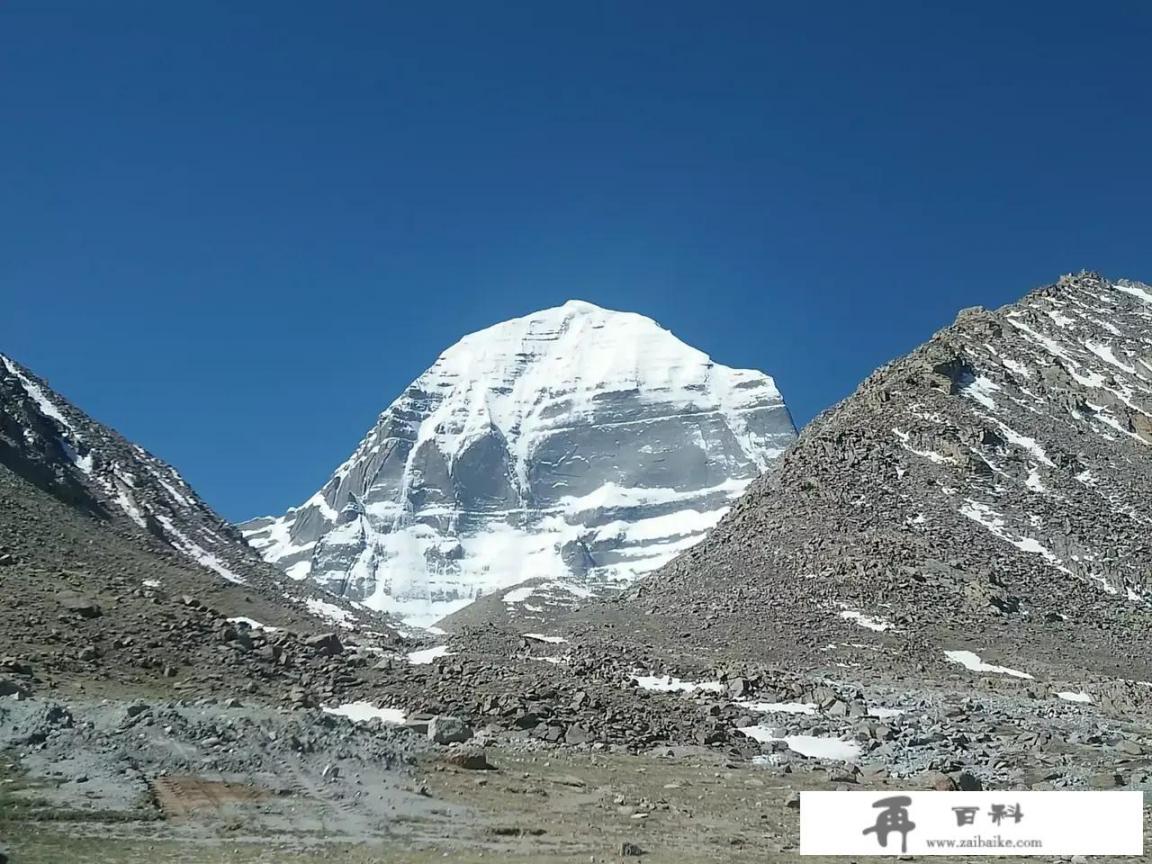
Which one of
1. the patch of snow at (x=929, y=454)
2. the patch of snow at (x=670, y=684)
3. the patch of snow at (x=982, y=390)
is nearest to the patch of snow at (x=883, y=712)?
the patch of snow at (x=670, y=684)

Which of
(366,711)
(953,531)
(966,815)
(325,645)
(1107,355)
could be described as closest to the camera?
(966,815)

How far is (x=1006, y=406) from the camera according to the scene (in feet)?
371

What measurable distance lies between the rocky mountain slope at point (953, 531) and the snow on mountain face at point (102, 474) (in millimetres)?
40758

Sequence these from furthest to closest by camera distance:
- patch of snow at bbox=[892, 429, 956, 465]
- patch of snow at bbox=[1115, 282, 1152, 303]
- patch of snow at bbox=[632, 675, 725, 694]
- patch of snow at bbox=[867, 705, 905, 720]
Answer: patch of snow at bbox=[1115, 282, 1152, 303] → patch of snow at bbox=[892, 429, 956, 465] → patch of snow at bbox=[632, 675, 725, 694] → patch of snow at bbox=[867, 705, 905, 720]

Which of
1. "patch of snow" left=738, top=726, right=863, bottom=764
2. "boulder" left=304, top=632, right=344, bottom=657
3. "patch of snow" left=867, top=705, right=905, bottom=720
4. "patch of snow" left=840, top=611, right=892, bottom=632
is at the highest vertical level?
"patch of snow" left=840, top=611, right=892, bottom=632

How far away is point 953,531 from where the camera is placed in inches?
3457

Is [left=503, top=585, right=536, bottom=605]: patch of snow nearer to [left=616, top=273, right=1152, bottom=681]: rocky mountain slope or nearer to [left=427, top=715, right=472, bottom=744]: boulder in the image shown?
[left=616, top=273, right=1152, bottom=681]: rocky mountain slope

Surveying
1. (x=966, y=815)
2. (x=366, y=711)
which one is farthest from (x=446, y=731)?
(x=966, y=815)

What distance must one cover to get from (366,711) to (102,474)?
2803 inches

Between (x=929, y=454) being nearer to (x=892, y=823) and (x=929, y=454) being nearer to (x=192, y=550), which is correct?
(x=192, y=550)

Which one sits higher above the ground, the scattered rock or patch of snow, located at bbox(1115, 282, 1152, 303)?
patch of snow, located at bbox(1115, 282, 1152, 303)

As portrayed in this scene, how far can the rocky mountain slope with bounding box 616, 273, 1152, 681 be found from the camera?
7019 centimetres

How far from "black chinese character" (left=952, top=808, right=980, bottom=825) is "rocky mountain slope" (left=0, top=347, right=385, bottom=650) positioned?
90.2ft

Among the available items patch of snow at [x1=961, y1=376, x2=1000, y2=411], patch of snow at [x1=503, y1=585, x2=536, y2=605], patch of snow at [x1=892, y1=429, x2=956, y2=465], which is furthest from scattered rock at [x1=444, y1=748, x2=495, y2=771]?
patch of snow at [x1=503, y1=585, x2=536, y2=605]
